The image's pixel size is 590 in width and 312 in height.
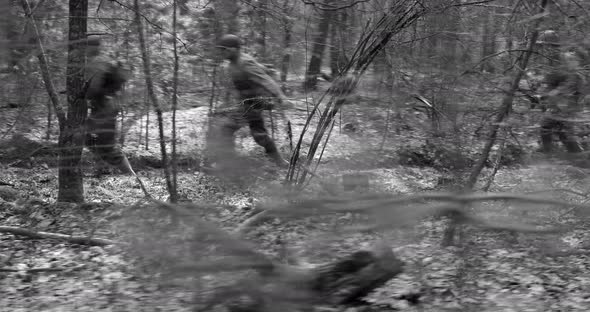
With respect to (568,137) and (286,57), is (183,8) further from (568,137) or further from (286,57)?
(568,137)

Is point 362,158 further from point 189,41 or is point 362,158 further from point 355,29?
point 189,41

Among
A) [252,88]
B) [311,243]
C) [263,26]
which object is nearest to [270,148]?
[252,88]

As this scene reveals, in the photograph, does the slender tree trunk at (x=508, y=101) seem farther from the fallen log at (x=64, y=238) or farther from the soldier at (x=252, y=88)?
the fallen log at (x=64, y=238)

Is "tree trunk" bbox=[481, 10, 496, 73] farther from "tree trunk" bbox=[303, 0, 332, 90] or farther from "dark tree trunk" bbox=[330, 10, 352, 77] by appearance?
"tree trunk" bbox=[303, 0, 332, 90]

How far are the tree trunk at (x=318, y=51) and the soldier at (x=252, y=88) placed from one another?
1.76 ft

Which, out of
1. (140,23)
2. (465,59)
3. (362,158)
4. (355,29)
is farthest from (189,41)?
(362,158)

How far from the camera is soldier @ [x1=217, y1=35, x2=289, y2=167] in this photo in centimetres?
718

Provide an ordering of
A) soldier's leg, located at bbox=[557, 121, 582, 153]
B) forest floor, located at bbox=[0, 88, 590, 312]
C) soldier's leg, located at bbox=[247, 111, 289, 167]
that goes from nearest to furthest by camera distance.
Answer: forest floor, located at bbox=[0, 88, 590, 312], soldier's leg, located at bbox=[557, 121, 582, 153], soldier's leg, located at bbox=[247, 111, 289, 167]

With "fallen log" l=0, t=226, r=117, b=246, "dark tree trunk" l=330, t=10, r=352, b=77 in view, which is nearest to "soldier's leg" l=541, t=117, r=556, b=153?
"dark tree trunk" l=330, t=10, r=352, b=77

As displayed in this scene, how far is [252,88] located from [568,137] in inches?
147

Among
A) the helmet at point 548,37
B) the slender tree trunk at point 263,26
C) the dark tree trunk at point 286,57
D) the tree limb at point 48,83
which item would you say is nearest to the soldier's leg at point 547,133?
the helmet at point 548,37

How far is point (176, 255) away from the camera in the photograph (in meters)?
3.58

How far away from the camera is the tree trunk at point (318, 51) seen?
26.3ft

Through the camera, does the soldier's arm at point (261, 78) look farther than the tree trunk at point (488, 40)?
Yes
